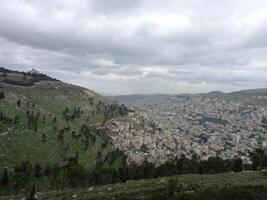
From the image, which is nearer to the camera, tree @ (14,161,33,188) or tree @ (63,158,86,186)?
tree @ (63,158,86,186)

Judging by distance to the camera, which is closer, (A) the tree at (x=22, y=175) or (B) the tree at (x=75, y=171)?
(B) the tree at (x=75, y=171)

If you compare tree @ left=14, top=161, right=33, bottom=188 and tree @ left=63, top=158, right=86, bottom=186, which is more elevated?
tree @ left=63, top=158, right=86, bottom=186

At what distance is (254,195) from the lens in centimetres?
8050

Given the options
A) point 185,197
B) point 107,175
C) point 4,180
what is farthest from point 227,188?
point 4,180

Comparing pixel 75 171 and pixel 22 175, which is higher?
pixel 75 171

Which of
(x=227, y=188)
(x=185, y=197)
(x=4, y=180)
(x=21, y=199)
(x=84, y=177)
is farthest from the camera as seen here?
(x=4, y=180)

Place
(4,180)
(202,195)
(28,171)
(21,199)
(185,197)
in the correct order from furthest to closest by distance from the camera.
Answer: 1. (4,180)
2. (28,171)
3. (21,199)
4. (202,195)
5. (185,197)

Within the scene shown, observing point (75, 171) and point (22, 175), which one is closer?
point (75, 171)

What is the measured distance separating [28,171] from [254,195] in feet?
389

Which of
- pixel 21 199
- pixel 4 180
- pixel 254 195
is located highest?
pixel 254 195

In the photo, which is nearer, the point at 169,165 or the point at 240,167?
the point at 240,167

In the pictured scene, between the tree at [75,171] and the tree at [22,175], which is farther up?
the tree at [75,171]

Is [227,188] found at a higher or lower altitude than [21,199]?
higher

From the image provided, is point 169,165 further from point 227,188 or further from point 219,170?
point 227,188
